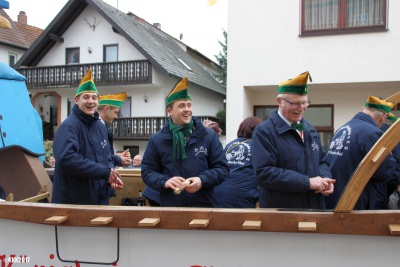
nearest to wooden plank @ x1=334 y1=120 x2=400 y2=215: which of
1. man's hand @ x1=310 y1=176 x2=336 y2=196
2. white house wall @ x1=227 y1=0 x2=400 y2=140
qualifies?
man's hand @ x1=310 y1=176 x2=336 y2=196

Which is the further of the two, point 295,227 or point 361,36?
point 361,36

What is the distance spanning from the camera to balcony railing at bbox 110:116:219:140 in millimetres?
19312

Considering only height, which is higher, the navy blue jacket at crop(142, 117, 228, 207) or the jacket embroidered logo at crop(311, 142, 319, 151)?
the jacket embroidered logo at crop(311, 142, 319, 151)

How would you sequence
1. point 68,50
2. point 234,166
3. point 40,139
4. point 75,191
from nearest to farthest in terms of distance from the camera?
point 75,191
point 234,166
point 40,139
point 68,50

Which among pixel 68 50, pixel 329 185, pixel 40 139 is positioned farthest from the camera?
pixel 68 50

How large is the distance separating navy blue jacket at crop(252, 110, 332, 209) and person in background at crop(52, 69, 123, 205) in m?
1.21

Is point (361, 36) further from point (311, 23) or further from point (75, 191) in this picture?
point (75, 191)

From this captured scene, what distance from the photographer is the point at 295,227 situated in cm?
215

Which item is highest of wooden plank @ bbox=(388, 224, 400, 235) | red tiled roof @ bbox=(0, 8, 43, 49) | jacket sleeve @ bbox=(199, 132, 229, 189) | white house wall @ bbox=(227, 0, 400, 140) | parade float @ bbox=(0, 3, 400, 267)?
red tiled roof @ bbox=(0, 8, 43, 49)

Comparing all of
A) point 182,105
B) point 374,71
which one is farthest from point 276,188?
point 374,71

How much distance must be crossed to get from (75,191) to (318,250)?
1921mm

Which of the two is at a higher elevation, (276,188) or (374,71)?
(374,71)

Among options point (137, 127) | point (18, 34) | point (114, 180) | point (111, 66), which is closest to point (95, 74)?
point (111, 66)

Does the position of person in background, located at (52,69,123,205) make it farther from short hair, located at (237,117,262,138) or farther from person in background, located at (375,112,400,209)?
person in background, located at (375,112,400,209)
